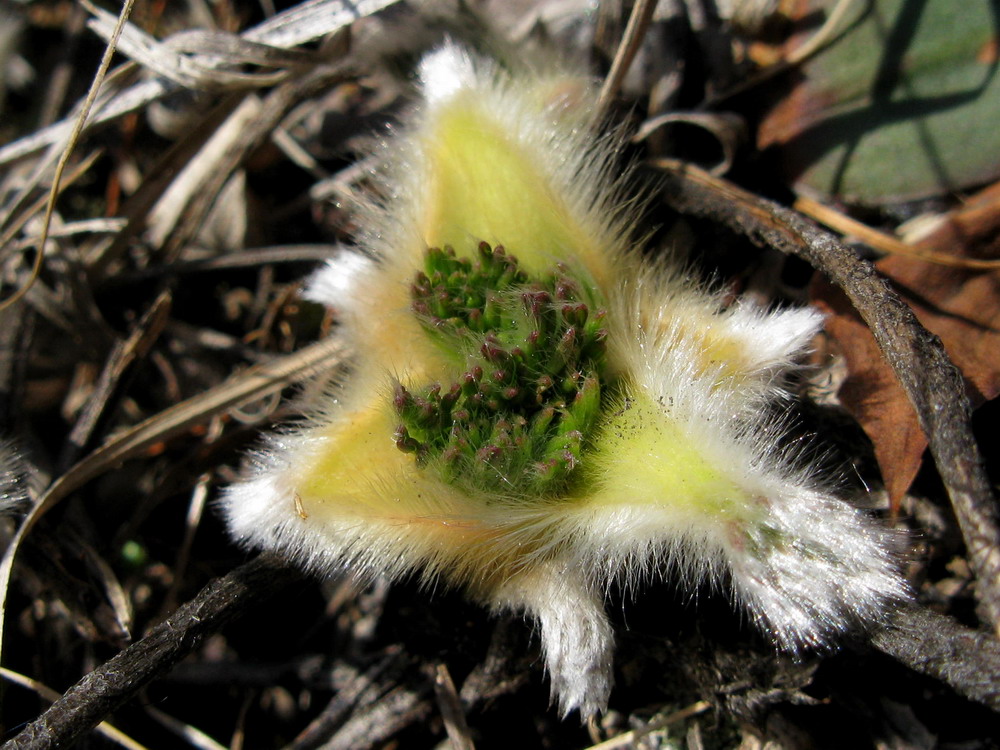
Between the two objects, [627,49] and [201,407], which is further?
[201,407]

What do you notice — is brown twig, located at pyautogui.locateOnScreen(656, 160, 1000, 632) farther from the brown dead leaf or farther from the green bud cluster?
the green bud cluster

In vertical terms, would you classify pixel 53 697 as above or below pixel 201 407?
below

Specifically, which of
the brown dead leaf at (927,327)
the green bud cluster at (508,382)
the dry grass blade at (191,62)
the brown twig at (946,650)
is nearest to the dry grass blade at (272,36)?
the dry grass blade at (191,62)

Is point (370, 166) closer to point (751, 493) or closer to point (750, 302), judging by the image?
point (750, 302)

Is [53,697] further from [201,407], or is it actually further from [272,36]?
[272,36]

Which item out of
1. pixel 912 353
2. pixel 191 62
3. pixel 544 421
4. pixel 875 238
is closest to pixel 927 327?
pixel 875 238

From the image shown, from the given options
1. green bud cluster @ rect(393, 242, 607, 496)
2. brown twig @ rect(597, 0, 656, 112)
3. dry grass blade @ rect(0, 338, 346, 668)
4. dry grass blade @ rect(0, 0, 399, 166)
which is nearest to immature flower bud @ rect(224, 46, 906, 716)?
green bud cluster @ rect(393, 242, 607, 496)

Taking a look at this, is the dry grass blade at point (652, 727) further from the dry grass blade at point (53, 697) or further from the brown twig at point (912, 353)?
the dry grass blade at point (53, 697)
